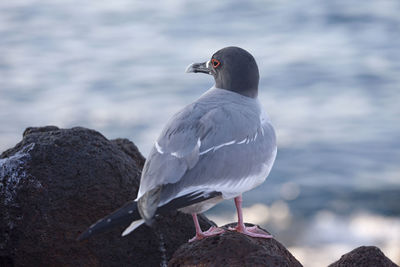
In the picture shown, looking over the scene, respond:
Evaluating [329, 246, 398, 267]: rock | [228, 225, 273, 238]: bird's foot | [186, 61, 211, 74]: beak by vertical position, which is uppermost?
[186, 61, 211, 74]: beak

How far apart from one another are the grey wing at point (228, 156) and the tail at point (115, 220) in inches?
8.1

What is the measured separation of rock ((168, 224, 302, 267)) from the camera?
17.6 ft

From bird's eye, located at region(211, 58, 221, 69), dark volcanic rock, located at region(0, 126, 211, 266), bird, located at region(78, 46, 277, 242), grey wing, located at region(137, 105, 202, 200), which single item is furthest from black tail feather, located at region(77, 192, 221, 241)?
bird's eye, located at region(211, 58, 221, 69)

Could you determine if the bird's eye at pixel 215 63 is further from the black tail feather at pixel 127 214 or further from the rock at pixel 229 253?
the black tail feather at pixel 127 214

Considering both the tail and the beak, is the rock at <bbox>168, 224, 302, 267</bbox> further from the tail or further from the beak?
the beak

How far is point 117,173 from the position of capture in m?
6.52

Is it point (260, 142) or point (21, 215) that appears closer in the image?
point (260, 142)

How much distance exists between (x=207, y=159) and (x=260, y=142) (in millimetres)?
696

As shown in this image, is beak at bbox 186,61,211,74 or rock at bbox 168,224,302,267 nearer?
rock at bbox 168,224,302,267

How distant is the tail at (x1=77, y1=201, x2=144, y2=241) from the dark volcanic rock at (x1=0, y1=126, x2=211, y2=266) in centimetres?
157

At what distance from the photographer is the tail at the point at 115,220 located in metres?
4.68

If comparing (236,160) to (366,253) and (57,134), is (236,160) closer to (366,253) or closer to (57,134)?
(366,253)

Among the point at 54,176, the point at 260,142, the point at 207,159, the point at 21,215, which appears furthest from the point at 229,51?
the point at 21,215

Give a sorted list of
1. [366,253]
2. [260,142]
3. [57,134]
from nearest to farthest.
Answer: [260,142] < [366,253] < [57,134]
